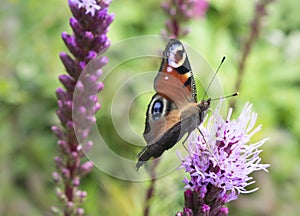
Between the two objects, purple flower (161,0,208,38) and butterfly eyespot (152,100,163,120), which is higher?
purple flower (161,0,208,38)

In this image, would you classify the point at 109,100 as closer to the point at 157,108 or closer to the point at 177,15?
the point at 177,15

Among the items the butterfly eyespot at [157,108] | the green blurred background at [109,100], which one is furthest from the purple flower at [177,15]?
the butterfly eyespot at [157,108]

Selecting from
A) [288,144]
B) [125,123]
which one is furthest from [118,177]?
[288,144]

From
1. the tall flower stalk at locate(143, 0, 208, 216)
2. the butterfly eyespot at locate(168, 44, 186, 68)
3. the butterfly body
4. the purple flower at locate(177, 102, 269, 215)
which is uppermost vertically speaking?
the tall flower stalk at locate(143, 0, 208, 216)

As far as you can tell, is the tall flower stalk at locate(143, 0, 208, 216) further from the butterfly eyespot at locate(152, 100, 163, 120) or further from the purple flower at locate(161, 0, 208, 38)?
the butterfly eyespot at locate(152, 100, 163, 120)

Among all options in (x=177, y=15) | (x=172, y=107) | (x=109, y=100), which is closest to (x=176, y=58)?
(x=172, y=107)

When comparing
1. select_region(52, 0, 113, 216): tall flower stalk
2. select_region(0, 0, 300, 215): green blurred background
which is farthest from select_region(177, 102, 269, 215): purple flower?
select_region(0, 0, 300, 215): green blurred background

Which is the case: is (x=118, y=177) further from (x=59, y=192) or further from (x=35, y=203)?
(x=59, y=192)
